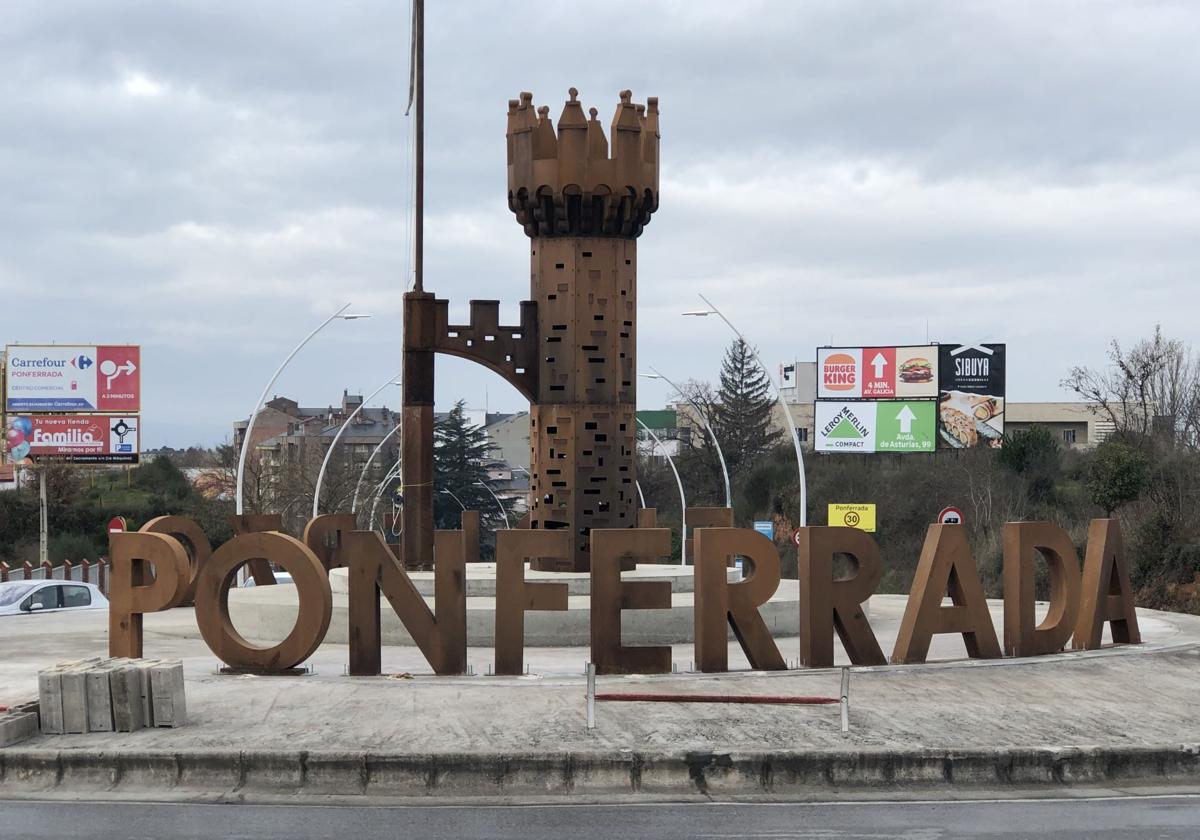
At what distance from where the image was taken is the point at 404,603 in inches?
692

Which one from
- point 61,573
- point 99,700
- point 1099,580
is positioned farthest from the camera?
point 61,573

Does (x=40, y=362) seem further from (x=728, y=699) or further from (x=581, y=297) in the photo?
(x=728, y=699)

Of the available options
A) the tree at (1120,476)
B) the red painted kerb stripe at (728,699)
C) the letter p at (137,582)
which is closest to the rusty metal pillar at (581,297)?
the letter p at (137,582)

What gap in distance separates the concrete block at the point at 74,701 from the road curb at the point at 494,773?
91 cm

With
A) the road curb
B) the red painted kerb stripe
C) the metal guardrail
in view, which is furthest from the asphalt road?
the metal guardrail

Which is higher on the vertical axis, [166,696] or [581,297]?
[581,297]

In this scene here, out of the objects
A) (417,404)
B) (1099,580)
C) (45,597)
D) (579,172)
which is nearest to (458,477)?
(45,597)

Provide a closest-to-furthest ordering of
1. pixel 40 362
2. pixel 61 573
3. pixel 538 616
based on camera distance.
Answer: pixel 538 616, pixel 61 573, pixel 40 362

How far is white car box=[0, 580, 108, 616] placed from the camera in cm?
2802

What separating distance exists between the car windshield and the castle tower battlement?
500 inches

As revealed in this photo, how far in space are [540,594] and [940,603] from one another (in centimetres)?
499

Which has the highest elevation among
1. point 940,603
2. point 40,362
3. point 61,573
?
point 40,362

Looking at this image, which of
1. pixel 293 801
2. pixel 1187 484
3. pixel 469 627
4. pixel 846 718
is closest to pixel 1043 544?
pixel 846 718

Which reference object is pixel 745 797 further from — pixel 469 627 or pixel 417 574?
pixel 417 574
